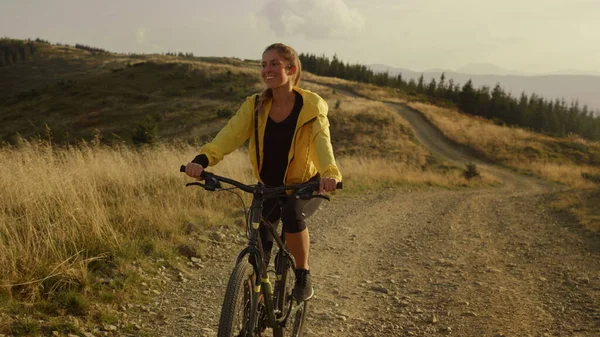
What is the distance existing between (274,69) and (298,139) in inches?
21.5

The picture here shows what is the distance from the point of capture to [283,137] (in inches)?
130

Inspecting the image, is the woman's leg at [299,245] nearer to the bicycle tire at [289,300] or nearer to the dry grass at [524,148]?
the bicycle tire at [289,300]

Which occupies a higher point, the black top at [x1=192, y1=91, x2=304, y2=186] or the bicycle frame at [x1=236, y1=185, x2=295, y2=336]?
the black top at [x1=192, y1=91, x2=304, y2=186]

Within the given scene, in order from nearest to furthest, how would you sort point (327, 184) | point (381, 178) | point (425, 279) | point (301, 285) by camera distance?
point (327, 184) < point (301, 285) < point (425, 279) < point (381, 178)

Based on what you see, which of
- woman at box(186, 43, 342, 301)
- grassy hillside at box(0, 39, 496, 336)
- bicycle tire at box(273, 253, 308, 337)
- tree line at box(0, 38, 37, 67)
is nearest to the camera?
woman at box(186, 43, 342, 301)

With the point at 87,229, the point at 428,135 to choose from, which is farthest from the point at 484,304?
the point at 428,135

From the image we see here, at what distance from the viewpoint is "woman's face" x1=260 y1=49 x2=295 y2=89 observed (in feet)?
10.7

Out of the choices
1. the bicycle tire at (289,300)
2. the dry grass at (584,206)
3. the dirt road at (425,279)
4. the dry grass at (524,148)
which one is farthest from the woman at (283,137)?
the dry grass at (524,148)

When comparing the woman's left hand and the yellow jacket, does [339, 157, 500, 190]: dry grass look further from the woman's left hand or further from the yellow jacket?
the woman's left hand

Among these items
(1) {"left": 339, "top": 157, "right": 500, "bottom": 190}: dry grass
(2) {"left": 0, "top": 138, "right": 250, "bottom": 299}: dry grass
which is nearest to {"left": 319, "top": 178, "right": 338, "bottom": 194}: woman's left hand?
(2) {"left": 0, "top": 138, "right": 250, "bottom": 299}: dry grass

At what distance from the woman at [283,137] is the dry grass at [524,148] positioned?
93.4 feet

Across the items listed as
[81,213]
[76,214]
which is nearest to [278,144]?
[81,213]

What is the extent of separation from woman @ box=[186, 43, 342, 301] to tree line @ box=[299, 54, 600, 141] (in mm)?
55829

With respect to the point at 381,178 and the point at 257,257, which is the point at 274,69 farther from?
the point at 381,178
